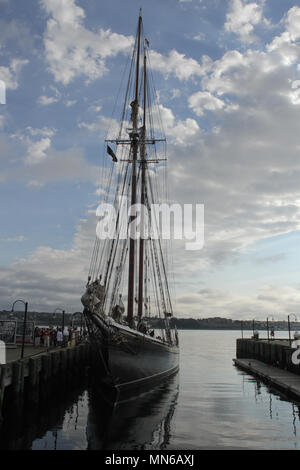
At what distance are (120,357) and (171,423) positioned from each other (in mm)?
4613

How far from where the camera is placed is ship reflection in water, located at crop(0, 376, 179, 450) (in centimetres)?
1377

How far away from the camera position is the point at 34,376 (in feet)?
60.9

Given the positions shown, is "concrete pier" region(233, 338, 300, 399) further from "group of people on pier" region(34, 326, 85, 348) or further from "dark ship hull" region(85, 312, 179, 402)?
"group of people on pier" region(34, 326, 85, 348)

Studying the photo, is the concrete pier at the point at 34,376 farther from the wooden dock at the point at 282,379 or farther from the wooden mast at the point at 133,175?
the wooden dock at the point at 282,379

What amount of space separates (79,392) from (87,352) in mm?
Result: 8557

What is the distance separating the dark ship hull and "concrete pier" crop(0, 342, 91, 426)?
261 cm

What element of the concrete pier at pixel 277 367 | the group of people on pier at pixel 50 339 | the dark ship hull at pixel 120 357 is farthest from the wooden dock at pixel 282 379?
the group of people on pier at pixel 50 339

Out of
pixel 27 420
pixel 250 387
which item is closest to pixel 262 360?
pixel 250 387

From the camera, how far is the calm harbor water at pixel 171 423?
1392 centimetres

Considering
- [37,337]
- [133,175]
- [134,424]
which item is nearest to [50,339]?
[37,337]

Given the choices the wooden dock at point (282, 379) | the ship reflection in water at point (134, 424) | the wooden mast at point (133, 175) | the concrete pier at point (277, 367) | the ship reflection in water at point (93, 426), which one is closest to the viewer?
the ship reflection in water at point (93, 426)

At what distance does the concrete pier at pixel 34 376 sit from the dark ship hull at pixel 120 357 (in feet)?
8.57

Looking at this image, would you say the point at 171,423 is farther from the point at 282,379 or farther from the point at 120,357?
the point at 282,379
